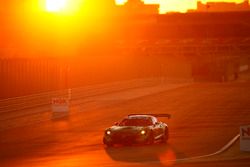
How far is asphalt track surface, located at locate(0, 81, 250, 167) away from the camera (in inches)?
965

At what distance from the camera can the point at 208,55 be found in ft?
388

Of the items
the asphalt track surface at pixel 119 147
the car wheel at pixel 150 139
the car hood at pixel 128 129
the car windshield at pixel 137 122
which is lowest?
the asphalt track surface at pixel 119 147

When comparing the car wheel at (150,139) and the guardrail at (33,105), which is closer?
the car wheel at (150,139)

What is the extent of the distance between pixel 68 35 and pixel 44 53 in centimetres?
485

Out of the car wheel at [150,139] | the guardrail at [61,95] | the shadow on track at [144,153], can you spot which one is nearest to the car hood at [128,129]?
the car wheel at [150,139]

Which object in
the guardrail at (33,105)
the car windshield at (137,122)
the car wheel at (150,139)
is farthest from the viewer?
the guardrail at (33,105)

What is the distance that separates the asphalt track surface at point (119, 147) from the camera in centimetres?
2450

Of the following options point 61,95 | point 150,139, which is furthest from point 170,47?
point 150,139

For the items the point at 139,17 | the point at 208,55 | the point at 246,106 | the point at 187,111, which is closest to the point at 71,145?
the point at 187,111

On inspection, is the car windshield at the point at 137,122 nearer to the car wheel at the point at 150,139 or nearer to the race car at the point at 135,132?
the race car at the point at 135,132

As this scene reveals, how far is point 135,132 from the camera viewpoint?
29109 mm

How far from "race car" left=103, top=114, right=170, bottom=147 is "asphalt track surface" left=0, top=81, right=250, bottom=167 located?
0.30 meters

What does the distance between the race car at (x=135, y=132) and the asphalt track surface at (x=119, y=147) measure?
0.30 metres

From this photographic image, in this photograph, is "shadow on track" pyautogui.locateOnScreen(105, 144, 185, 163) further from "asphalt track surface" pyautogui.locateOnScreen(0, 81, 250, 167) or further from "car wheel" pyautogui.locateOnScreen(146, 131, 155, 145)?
"car wheel" pyautogui.locateOnScreen(146, 131, 155, 145)
